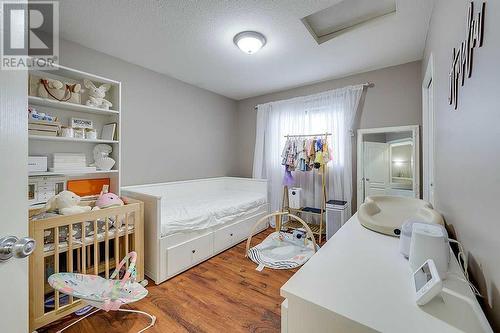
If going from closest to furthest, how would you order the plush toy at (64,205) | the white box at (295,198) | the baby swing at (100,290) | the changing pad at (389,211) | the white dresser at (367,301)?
the white dresser at (367,301)
the changing pad at (389,211)
the baby swing at (100,290)
the plush toy at (64,205)
the white box at (295,198)

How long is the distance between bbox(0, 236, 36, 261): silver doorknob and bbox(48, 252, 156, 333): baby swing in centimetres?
95

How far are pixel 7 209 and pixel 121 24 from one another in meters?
1.98

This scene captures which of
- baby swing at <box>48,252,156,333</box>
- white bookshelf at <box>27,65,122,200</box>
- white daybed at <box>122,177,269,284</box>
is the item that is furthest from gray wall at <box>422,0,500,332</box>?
white bookshelf at <box>27,65,122,200</box>

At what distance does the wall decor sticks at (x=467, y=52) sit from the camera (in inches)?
27.3

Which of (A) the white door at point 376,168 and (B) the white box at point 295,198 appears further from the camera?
(B) the white box at point 295,198

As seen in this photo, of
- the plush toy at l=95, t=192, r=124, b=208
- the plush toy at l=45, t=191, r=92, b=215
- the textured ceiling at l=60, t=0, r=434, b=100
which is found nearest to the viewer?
the plush toy at l=45, t=191, r=92, b=215

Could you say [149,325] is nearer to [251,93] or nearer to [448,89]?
[448,89]

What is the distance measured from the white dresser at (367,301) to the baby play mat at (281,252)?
1536mm

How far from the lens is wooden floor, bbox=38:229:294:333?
4.71ft

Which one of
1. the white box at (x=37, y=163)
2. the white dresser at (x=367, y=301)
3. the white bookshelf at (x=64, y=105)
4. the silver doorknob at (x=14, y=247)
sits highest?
the white bookshelf at (x=64, y=105)

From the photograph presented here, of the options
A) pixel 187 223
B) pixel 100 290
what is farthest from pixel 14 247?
pixel 187 223

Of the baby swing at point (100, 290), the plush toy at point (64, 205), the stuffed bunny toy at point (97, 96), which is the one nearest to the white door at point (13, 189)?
the baby swing at point (100, 290)

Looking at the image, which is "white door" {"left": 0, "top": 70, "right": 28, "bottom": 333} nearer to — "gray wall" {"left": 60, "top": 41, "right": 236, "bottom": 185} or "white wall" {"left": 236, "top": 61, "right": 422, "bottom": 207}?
"gray wall" {"left": 60, "top": 41, "right": 236, "bottom": 185}

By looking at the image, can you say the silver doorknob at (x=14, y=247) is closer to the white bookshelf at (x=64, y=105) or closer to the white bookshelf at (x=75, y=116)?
the white bookshelf at (x=75, y=116)
